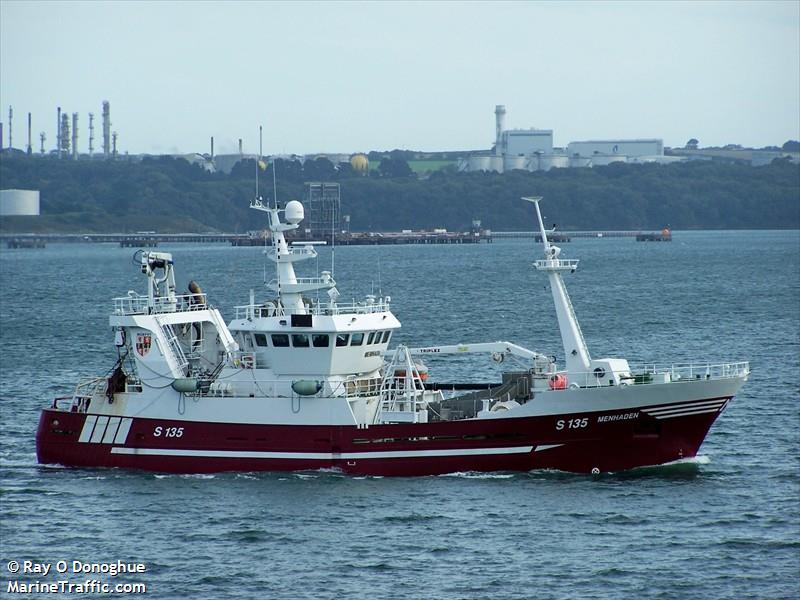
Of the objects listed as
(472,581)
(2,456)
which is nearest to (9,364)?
(2,456)

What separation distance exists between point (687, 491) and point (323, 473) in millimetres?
9372

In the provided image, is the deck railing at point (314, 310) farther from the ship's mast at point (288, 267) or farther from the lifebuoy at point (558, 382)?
the lifebuoy at point (558, 382)

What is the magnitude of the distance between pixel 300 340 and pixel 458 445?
5.14m

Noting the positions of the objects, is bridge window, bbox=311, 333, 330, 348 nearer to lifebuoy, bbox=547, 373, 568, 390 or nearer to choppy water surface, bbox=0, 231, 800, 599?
choppy water surface, bbox=0, 231, 800, 599

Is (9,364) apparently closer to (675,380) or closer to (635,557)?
(675,380)

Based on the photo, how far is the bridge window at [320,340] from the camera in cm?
3753

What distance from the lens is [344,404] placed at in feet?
121

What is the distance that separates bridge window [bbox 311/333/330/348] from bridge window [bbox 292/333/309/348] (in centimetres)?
20

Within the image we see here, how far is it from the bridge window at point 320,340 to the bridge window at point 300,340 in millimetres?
201

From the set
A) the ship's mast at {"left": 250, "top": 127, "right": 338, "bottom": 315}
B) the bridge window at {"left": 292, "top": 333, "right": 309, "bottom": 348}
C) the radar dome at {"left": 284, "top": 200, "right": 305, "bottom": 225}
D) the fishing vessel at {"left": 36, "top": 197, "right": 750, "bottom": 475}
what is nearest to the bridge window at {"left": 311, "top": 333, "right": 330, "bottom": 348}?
the fishing vessel at {"left": 36, "top": 197, "right": 750, "bottom": 475}

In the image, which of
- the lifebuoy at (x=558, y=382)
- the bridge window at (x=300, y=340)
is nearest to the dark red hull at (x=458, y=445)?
the lifebuoy at (x=558, y=382)

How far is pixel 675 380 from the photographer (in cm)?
3678

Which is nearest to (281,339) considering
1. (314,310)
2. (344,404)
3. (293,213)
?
(314,310)

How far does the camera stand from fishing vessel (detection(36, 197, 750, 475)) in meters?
36.3
